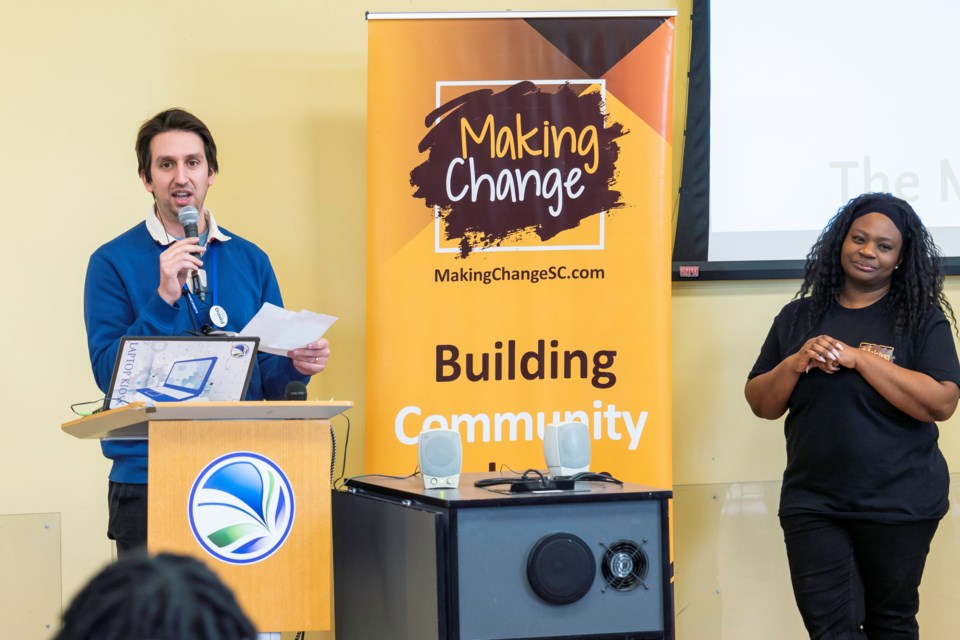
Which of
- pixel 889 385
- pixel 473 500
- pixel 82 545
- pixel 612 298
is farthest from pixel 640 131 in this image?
pixel 82 545

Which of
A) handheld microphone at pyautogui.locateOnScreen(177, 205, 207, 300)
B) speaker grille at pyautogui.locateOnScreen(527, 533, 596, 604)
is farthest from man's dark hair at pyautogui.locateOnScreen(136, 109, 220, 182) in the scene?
speaker grille at pyautogui.locateOnScreen(527, 533, 596, 604)

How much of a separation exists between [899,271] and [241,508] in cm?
194

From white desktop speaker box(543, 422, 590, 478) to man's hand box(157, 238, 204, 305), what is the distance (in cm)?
91

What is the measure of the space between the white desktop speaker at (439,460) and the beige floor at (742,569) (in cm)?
178

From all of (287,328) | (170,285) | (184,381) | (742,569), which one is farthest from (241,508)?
(742,569)

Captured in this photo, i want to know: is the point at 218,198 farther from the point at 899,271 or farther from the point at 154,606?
the point at 154,606

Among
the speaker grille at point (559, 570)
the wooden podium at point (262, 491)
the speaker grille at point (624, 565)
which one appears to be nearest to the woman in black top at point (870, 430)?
the speaker grille at point (624, 565)

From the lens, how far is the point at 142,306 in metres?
2.69

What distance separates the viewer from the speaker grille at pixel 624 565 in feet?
7.41

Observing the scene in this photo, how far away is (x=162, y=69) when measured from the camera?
3.87m

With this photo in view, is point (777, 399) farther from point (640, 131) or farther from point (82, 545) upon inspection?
point (82, 545)

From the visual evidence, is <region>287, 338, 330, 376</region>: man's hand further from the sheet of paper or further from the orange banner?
the orange banner

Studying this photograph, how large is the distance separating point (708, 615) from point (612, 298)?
142 cm

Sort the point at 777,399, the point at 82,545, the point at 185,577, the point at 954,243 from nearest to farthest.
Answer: the point at 185,577 < the point at 777,399 < the point at 82,545 < the point at 954,243
